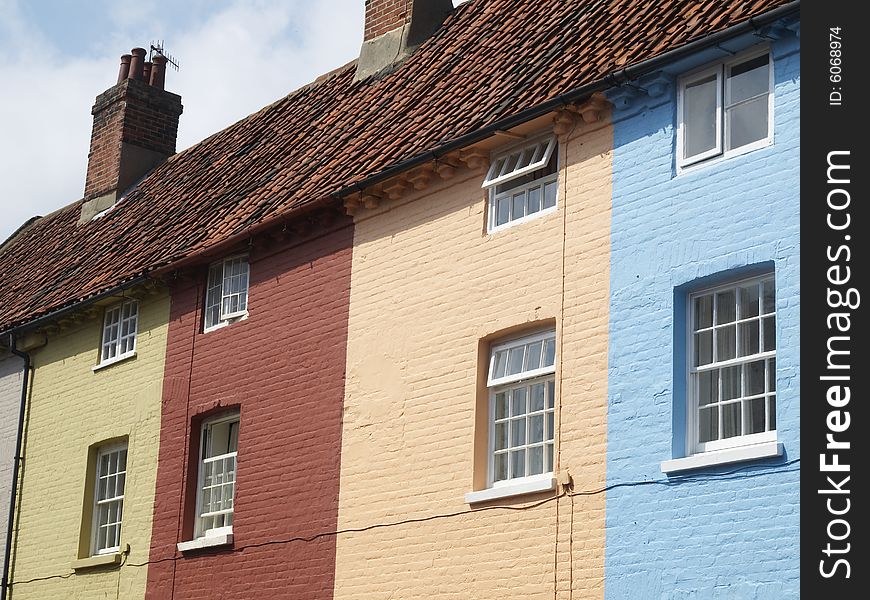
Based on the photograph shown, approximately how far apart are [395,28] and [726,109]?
882cm

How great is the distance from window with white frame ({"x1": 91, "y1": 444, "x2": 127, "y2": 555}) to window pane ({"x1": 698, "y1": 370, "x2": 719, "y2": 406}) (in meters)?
10.4

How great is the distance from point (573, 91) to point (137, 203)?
1308cm

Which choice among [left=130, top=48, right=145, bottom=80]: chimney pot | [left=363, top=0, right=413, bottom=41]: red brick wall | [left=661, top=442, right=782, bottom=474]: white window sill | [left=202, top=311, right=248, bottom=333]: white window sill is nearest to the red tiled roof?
[left=363, top=0, right=413, bottom=41]: red brick wall

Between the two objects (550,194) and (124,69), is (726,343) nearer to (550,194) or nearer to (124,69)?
(550,194)

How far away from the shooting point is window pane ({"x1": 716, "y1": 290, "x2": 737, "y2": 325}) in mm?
13555

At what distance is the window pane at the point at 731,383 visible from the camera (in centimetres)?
1328

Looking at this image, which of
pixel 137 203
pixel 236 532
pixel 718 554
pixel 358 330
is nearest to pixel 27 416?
pixel 137 203

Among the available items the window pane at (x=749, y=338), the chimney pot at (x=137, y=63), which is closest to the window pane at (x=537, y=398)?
the window pane at (x=749, y=338)

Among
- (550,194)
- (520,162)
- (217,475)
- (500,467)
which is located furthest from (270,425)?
(550,194)

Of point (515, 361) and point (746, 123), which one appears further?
point (515, 361)

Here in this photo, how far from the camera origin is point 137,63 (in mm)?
29078

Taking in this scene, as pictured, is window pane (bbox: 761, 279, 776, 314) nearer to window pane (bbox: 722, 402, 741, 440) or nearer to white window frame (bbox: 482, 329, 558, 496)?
window pane (bbox: 722, 402, 741, 440)

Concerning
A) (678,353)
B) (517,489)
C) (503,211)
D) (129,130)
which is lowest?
(517,489)

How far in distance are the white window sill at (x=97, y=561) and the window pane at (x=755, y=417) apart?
10.8 m
